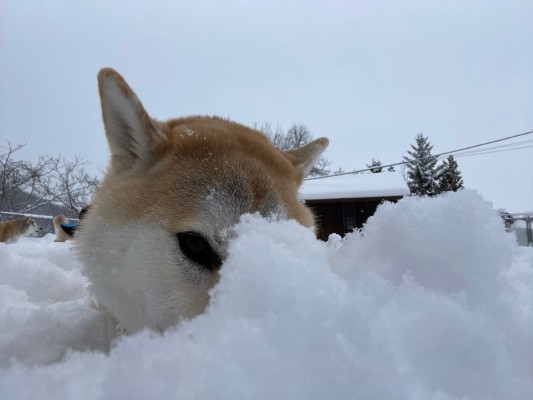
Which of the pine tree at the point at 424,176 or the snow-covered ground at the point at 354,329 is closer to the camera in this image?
the snow-covered ground at the point at 354,329

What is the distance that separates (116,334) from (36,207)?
3700 cm

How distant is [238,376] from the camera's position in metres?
0.71

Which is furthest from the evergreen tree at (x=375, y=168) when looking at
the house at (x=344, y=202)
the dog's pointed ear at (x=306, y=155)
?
the dog's pointed ear at (x=306, y=155)

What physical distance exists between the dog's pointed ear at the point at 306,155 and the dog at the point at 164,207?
1.69 feet

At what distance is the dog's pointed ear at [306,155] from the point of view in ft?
10.4

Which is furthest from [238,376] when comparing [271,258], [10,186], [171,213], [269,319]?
[10,186]

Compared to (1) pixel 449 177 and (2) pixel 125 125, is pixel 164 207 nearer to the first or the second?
(2) pixel 125 125

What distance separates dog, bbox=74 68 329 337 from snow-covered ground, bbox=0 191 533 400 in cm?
70

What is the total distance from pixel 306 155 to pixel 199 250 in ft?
6.13

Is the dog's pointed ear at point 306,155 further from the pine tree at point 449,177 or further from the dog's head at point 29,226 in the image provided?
the pine tree at point 449,177

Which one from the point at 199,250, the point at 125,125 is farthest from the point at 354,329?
the point at 125,125

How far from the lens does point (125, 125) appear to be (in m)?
2.46

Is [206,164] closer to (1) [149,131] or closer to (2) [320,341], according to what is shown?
(1) [149,131]

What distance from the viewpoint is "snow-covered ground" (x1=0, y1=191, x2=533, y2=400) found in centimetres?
71
